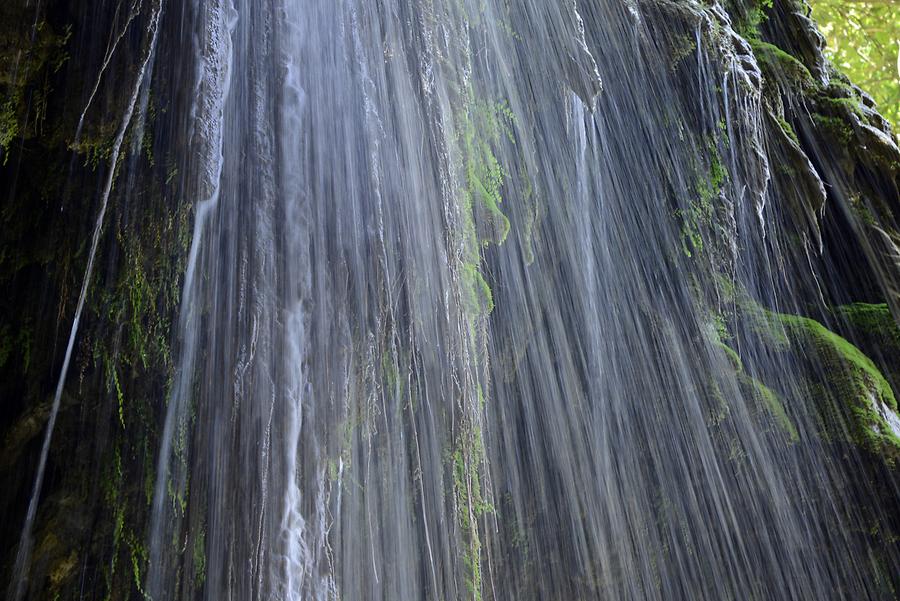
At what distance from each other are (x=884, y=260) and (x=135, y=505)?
671 centimetres

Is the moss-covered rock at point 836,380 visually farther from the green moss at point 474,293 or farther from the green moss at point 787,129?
the green moss at point 474,293

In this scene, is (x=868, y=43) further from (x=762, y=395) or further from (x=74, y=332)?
(x=74, y=332)

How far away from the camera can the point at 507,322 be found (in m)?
6.33

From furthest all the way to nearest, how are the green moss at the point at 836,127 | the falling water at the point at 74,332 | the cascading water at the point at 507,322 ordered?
the green moss at the point at 836,127, the falling water at the point at 74,332, the cascading water at the point at 507,322

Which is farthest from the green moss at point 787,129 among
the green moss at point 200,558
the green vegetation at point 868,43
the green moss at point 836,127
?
the green moss at point 200,558

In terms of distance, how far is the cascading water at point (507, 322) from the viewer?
13.1ft

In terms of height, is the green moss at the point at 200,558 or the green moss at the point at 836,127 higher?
the green moss at the point at 836,127

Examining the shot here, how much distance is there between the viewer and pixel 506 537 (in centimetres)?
628

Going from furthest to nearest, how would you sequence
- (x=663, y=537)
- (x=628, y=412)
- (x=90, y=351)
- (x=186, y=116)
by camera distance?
1. (x=628, y=412)
2. (x=663, y=537)
3. (x=90, y=351)
4. (x=186, y=116)

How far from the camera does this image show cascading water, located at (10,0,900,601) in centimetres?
400

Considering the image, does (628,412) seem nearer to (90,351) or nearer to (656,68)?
(656,68)

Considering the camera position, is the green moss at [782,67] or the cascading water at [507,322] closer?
the cascading water at [507,322]

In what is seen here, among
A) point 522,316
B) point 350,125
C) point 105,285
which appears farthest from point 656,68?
point 105,285

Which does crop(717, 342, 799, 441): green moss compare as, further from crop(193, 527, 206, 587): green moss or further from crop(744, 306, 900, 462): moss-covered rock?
crop(193, 527, 206, 587): green moss
